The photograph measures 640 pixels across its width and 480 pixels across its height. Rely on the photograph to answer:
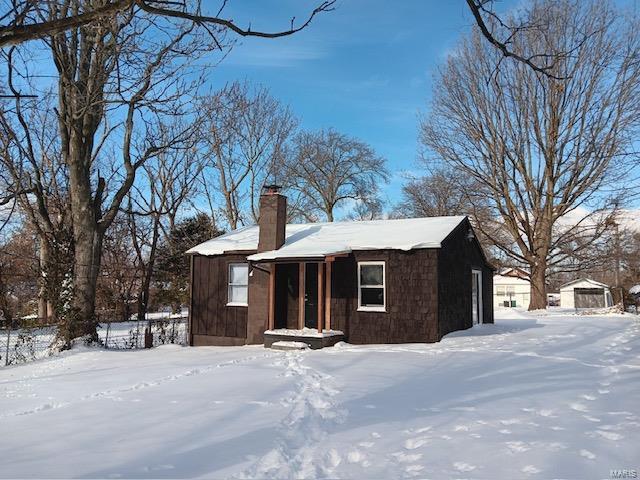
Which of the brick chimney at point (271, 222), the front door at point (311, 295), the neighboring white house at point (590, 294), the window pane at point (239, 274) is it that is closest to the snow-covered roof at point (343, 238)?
the brick chimney at point (271, 222)

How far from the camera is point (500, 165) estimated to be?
26.3 metres

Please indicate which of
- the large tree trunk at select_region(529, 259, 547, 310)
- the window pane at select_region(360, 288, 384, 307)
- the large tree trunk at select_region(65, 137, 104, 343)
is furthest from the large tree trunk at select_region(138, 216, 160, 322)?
the large tree trunk at select_region(529, 259, 547, 310)

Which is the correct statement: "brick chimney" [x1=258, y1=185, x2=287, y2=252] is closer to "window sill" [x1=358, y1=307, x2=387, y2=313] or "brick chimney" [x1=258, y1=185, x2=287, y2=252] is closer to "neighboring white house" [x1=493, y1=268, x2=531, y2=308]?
"window sill" [x1=358, y1=307, x2=387, y2=313]

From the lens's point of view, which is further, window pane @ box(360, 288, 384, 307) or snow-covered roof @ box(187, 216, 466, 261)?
window pane @ box(360, 288, 384, 307)

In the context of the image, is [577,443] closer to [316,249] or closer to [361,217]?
[316,249]

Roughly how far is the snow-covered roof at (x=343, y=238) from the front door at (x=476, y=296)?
98.8 inches

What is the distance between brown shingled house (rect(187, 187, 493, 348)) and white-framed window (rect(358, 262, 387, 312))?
0.03 meters

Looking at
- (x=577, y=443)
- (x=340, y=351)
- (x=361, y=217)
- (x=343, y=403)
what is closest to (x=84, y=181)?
(x=340, y=351)

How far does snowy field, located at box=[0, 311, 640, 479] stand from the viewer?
430 centimetres

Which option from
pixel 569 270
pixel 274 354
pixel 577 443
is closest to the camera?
pixel 577 443

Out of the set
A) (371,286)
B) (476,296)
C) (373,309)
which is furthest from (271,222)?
(476,296)

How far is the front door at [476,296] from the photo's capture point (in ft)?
53.8

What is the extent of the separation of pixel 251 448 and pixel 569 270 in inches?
1036

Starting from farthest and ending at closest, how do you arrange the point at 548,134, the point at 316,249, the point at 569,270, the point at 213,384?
the point at 569,270 < the point at 548,134 < the point at 316,249 < the point at 213,384
